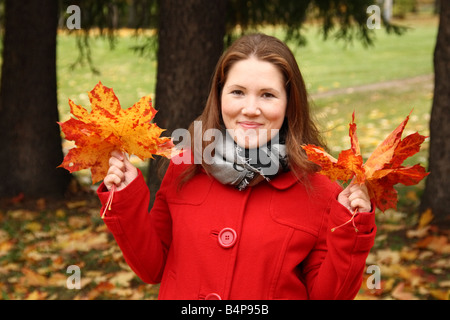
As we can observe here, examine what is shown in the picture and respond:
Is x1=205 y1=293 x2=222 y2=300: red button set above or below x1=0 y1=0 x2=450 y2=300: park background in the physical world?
above

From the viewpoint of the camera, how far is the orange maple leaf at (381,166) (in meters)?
1.70

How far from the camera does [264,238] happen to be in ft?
6.39

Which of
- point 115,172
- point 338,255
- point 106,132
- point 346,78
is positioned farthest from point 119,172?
point 346,78

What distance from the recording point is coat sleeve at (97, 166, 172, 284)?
75.2 inches

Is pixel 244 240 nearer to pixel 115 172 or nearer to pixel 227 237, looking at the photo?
pixel 227 237

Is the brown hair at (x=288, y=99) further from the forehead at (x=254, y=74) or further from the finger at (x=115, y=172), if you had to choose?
the finger at (x=115, y=172)

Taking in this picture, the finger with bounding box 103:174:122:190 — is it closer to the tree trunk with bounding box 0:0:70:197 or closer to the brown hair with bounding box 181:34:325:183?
the brown hair with bounding box 181:34:325:183

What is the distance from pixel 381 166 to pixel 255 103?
0.47m

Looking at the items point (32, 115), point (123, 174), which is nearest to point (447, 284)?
point (123, 174)

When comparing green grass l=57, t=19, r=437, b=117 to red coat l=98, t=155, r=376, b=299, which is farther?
green grass l=57, t=19, r=437, b=117

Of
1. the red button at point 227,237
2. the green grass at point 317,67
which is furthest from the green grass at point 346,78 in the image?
the red button at point 227,237

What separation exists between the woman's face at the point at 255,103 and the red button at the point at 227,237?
290 millimetres

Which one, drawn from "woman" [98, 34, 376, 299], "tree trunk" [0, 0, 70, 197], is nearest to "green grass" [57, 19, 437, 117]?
"tree trunk" [0, 0, 70, 197]

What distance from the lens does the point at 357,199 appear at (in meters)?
1.74
